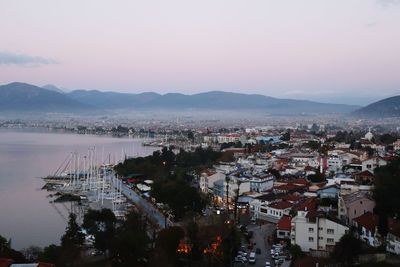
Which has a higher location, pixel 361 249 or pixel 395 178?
pixel 395 178

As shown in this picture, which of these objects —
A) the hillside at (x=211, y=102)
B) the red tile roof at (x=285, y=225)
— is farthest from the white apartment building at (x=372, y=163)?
the hillside at (x=211, y=102)

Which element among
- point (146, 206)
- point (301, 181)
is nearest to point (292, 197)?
point (301, 181)

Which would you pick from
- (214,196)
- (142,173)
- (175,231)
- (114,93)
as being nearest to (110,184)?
(142,173)

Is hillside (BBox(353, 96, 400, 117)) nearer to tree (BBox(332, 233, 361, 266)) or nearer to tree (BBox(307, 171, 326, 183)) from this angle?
tree (BBox(307, 171, 326, 183))

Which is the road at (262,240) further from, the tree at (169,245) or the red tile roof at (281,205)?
the tree at (169,245)

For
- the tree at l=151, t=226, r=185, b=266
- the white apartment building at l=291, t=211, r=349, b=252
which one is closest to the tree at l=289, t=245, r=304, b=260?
the white apartment building at l=291, t=211, r=349, b=252

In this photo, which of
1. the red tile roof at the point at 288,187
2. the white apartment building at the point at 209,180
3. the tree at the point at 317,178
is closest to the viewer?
the red tile roof at the point at 288,187

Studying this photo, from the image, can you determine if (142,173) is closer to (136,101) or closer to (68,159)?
(68,159)
